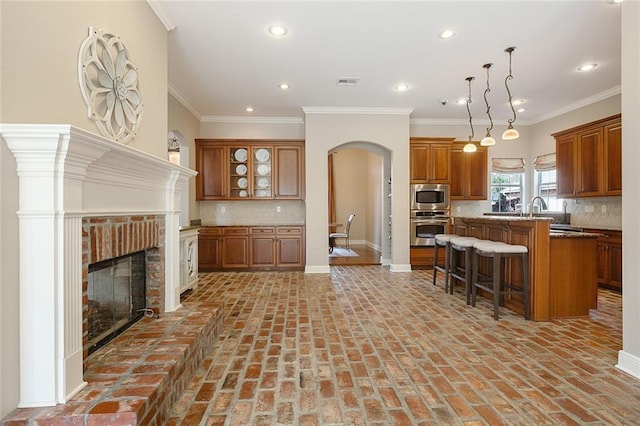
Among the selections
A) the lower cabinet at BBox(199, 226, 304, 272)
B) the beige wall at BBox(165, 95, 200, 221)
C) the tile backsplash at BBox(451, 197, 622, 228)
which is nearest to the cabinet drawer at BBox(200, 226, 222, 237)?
the lower cabinet at BBox(199, 226, 304, 272)

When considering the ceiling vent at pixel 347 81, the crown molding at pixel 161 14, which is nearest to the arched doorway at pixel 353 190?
the ceiling vent at pixel 347 81

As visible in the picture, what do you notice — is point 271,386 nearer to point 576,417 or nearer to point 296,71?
point 576,417

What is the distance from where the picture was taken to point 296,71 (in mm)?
4246

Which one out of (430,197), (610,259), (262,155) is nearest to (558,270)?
(610,259)

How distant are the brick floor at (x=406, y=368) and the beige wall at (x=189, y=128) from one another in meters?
2.87

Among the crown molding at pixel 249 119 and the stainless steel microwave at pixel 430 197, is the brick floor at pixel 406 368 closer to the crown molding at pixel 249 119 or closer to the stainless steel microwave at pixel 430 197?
the stainless steel microwave at pixel 430 197

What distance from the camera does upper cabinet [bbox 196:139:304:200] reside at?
620 centimetres

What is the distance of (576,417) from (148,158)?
3.05 m

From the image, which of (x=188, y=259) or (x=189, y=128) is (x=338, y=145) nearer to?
(x=189, y=128)

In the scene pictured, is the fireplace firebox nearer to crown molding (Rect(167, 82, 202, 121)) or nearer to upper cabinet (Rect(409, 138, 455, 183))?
crown molding (Rect(167, 82, 202, 121))

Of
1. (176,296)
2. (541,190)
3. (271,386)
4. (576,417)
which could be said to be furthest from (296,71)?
(541,190)

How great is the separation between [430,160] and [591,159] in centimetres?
241

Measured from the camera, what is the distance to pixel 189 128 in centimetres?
585

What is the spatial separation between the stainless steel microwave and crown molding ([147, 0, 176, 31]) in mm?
4628
